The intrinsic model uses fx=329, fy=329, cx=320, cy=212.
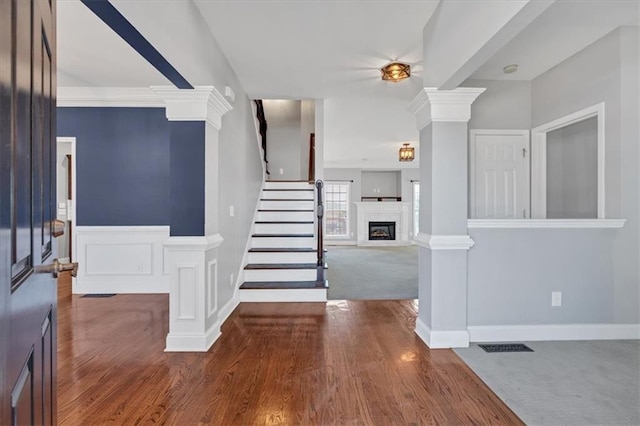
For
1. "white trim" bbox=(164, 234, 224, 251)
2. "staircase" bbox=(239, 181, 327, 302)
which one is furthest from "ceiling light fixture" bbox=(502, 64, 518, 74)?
"white trim" bbox=(164, 234, 224, 251)

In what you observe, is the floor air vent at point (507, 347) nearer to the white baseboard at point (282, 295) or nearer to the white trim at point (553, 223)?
the white trim at point (553, 223)

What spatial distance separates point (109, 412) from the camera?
186cm

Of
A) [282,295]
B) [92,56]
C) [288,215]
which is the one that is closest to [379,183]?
[288,215]

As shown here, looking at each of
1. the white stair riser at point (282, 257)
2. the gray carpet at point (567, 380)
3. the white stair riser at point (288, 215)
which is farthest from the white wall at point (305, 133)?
the gray carpet at point (567, 380)

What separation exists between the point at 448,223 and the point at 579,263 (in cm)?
127

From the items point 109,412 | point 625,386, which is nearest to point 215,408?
point 109,412

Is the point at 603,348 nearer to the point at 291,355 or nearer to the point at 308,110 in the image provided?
the point at 291,355

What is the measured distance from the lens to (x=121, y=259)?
4484 mm

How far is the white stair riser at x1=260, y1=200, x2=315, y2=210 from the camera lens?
5531 millimetres

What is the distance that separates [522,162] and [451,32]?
2.12 m

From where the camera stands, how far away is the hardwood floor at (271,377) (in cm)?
183

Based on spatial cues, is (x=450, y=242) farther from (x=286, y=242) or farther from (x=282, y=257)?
(x=286, y=242)

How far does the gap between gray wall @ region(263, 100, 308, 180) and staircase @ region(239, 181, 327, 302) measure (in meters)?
1.55

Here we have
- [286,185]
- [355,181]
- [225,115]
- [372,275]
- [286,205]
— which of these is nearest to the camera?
[225,115]
